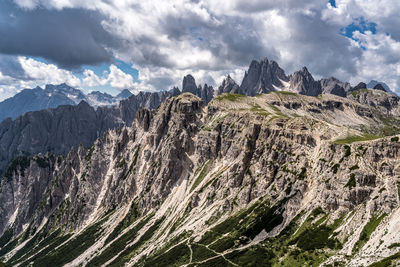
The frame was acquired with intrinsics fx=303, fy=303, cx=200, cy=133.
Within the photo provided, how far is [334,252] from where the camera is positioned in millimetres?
167000

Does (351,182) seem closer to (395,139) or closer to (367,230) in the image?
(367,230)

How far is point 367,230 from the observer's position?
536ft

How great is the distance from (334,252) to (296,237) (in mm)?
33761

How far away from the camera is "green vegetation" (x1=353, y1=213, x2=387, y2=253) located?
15862 cm

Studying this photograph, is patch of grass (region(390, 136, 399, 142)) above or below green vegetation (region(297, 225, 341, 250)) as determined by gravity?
above

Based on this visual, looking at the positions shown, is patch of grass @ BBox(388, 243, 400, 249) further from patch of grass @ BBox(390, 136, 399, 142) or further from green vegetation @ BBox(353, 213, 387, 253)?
patch of grass @ BBox(390, 136, 399, 142)

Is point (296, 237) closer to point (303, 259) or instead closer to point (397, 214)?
point (303, 259)

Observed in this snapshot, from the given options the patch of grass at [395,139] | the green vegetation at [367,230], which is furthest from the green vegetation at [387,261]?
the patch of grass at [395,139]

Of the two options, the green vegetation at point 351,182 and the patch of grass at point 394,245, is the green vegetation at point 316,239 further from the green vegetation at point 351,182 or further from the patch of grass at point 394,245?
the patch of grass at point 394,245

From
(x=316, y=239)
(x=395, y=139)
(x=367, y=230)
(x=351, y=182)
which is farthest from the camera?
(x=395, y=139)

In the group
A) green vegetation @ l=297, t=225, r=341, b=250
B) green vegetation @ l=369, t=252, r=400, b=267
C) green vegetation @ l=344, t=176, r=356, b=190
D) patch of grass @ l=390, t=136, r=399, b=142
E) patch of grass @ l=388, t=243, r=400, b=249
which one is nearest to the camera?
green vegetation @ l=369, t=252, r=400, b=267

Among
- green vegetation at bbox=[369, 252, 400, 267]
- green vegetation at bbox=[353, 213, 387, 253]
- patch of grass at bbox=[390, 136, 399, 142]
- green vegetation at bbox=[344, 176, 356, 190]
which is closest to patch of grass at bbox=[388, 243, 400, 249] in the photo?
green vegetation at bbox=[369, 252, 400, 267]

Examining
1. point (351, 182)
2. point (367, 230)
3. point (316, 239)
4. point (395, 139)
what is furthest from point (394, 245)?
point (395, 139)

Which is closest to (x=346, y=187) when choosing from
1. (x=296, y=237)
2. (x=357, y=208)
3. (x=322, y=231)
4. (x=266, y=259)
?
(x=357, y=208)
